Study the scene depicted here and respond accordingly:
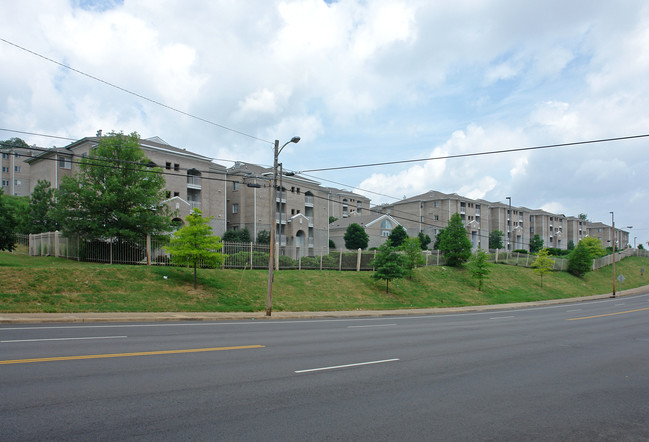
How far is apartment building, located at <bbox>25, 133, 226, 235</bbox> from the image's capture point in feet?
145

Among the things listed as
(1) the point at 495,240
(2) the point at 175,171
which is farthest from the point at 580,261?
(2) the point at 175,171

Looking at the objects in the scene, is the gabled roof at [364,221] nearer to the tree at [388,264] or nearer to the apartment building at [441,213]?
the apartment building at [441,213]

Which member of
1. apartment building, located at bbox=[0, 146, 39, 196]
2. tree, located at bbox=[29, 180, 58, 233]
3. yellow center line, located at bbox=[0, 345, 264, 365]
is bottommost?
yellow center line, located at bbox=[0, 345, 264, 365]

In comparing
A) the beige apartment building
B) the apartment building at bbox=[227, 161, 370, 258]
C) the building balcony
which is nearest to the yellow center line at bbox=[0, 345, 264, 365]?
the apartment building at bbox=[227, 161, 370, 258]

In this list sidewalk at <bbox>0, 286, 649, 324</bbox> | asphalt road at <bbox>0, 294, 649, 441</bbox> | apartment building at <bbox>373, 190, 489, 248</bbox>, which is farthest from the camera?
apartment building at <bbox>373, 190, 489, 248</bbox>

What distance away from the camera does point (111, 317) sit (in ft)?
53.7

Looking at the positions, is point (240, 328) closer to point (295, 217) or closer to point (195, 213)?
point (195, 213)

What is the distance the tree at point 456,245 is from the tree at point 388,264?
13093 millimetres

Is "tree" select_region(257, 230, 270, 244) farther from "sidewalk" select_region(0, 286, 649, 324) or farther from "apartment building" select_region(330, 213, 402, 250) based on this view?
"sidewalk" select_region(0, 286, 649, 324)

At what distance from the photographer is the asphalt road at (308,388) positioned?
5285 mm

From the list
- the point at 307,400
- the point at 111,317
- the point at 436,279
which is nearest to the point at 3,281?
the point at 111,317

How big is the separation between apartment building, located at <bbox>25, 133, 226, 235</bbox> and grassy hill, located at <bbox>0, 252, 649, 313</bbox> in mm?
17854

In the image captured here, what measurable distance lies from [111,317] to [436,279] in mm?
27253

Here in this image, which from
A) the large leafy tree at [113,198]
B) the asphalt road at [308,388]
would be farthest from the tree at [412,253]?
the asphalt road at [308,388]
